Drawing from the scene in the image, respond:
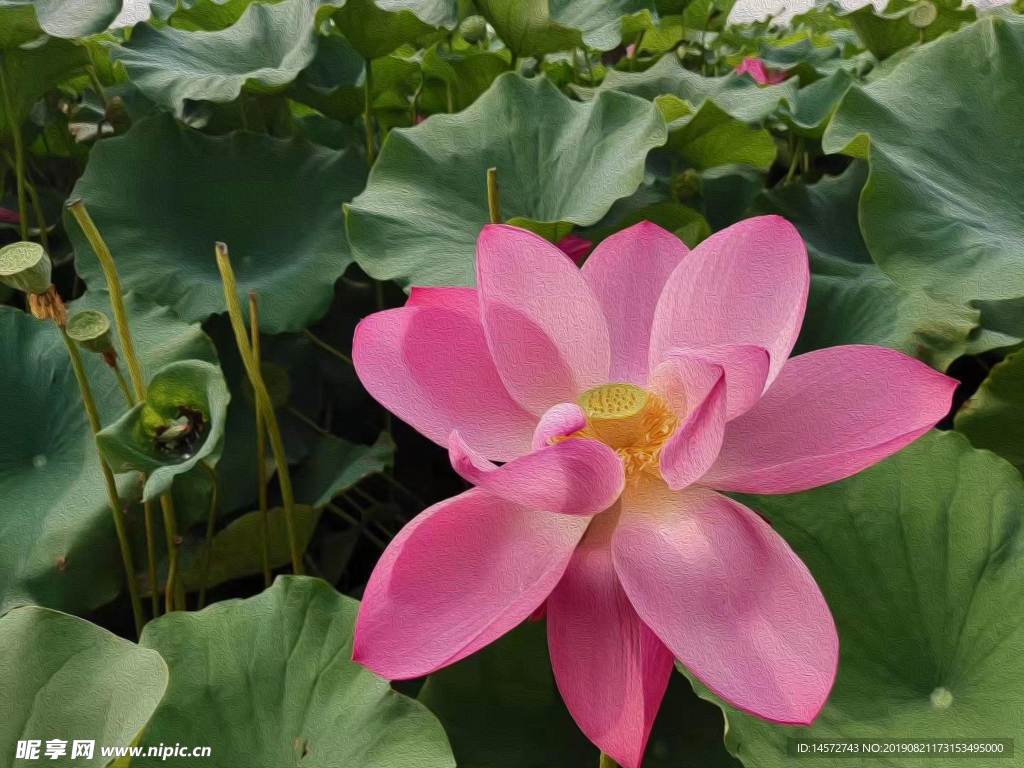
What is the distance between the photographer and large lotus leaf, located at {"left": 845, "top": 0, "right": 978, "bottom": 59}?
2.41ft

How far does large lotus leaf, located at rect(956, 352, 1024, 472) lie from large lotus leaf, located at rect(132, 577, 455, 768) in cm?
29

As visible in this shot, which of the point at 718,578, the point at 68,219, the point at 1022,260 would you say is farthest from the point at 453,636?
the point at 68,219

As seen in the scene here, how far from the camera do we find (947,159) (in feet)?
1.56

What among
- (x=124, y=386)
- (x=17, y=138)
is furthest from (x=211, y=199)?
(x=124, y=386)

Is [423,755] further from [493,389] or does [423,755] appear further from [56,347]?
[56,347]

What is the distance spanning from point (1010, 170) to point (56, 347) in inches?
21.1

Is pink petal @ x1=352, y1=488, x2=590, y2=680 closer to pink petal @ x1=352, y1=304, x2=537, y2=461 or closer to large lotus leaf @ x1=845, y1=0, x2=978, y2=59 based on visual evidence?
pink petal @ x1=352, y1=304, x2=537, y2=461

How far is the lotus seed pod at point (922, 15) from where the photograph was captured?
742mm

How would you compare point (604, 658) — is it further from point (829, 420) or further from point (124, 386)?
point (124, 386)

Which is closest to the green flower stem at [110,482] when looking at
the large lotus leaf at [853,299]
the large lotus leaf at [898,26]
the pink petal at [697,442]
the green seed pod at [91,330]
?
the green seed pod at [91,330]

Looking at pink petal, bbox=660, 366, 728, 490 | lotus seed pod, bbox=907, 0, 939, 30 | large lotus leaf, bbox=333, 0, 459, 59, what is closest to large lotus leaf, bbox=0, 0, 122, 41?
large lotus leaf, bbox=333, 0, 459, 59

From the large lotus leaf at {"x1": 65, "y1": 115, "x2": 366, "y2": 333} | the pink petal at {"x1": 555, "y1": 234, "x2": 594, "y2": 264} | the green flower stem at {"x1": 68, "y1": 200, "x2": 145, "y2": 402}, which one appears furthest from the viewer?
the large lotus leaf at {"x1": 65, "y1": 115, "x2": 366, "y2": 333}

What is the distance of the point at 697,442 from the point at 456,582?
0.27 ft

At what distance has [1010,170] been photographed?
0.47 m
